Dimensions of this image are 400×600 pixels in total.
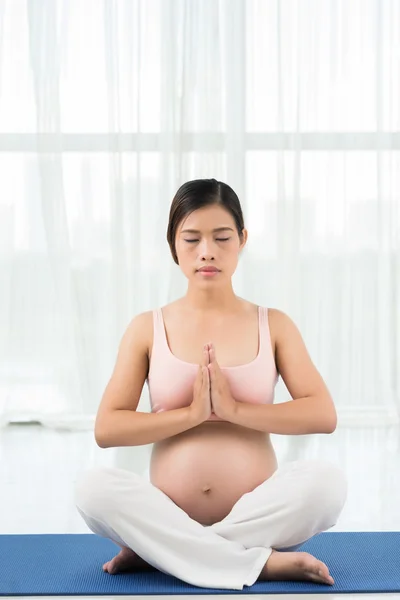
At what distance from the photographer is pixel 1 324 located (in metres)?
4.97

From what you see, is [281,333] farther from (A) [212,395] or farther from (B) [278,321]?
(A) [212,395]

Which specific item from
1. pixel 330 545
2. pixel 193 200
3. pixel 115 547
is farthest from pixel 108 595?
pixel 193 200

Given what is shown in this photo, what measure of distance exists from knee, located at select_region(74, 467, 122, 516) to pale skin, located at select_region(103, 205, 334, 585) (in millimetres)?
148

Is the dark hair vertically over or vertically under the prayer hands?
over

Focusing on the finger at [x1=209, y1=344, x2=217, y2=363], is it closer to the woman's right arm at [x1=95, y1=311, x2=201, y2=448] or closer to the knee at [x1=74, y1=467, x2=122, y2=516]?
the woman's right arm at [x1=95, y1=311, x2=201, y2=448]

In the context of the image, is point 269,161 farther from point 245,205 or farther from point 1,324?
point 1,324

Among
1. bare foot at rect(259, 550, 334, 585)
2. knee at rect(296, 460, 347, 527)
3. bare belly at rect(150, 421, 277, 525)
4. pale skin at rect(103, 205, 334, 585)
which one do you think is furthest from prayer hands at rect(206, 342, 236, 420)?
bare foot at rect(259, 550, 334, 585)

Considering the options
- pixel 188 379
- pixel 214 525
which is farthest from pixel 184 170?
pixel 214 525

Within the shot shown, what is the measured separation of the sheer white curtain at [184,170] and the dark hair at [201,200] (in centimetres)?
255

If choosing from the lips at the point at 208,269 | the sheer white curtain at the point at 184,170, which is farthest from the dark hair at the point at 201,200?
the sheer white curtain at the point at 184,170

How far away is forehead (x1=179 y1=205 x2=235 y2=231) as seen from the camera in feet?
7.49

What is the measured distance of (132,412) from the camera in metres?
2.21

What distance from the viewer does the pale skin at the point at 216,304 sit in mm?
2033

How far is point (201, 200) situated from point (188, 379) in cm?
45
